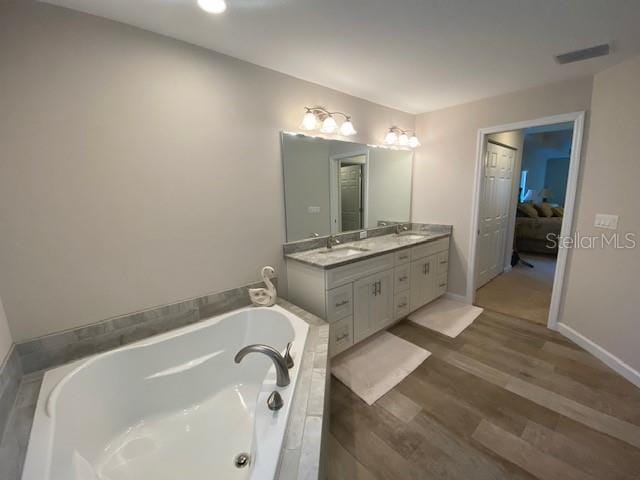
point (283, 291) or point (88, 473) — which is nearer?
point (88, 473)

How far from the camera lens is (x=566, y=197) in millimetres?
2398

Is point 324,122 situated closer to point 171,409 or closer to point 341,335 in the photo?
point 341,335

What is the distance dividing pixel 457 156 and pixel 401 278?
1.64 metres

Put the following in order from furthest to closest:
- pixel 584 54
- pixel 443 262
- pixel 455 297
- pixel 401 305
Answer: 1. pixel 455 297
2. pixel 443 262
3. pixel 401 305
4. pixel 584 54

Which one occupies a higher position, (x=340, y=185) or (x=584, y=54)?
(x=584, y=54)

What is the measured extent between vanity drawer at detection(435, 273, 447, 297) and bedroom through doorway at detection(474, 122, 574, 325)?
16.1 inches

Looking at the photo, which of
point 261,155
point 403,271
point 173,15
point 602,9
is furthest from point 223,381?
point 602,9

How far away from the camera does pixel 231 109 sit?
1884 millimetres

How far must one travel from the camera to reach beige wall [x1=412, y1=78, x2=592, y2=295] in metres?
2.55

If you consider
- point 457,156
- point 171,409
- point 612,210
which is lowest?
point 171,409

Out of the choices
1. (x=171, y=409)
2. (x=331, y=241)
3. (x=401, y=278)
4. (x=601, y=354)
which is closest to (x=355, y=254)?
(x=331, y=241)

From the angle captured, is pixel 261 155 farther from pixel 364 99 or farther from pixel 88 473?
pixel 88 473

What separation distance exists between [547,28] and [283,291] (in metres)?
2.55

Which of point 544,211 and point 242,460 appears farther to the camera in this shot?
point 544,211
